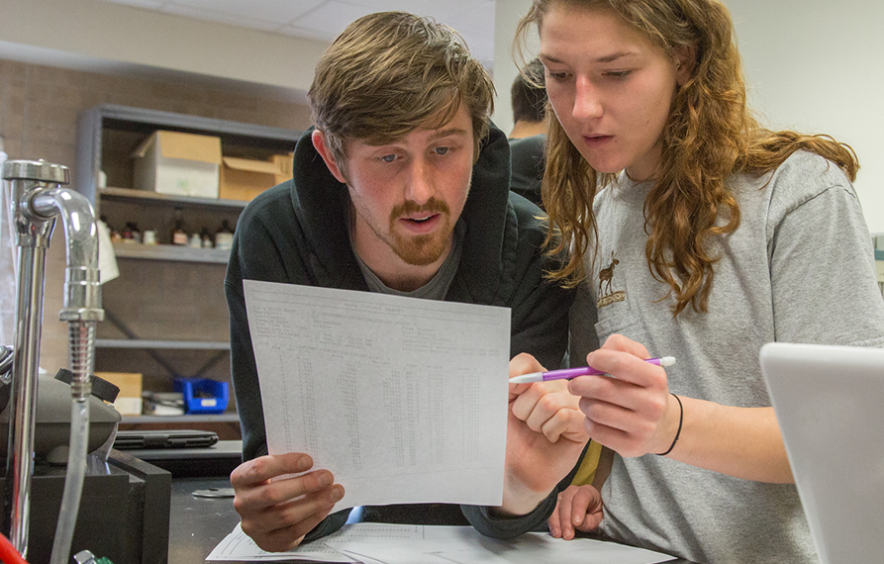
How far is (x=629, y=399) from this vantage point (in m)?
0.75

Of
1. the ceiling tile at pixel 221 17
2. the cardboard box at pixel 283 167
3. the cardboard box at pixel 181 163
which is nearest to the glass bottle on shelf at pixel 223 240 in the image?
the cardboard box at pixel 181 163

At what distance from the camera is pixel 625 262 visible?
3.46ft

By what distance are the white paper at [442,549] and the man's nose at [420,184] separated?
17.5 inches

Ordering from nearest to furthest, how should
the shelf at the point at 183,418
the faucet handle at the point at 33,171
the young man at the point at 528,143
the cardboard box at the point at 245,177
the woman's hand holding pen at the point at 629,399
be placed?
the faucet handle at the point at 33,171 → the woman's hand holding pen at the point at 629,399 → the young man at the point at 528,143 → the shelf at the point at 183,418 → the cardboard box at the point at 245,177

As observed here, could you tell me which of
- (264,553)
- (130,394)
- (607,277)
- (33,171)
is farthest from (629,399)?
(130,394)

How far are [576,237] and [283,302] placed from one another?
0.51 m

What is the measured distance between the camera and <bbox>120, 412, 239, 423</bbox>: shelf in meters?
3.65

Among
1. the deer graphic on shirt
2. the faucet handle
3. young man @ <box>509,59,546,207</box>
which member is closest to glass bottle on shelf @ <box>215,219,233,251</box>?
young man @ <box>509,59,546,207</box>

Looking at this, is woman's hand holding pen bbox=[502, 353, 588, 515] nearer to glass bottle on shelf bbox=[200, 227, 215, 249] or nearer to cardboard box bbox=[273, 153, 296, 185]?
cardboard box bbox=[273, 153, 296, 185]

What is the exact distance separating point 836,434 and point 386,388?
44cm

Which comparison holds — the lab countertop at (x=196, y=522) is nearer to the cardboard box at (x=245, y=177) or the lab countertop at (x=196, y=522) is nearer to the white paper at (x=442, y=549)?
the white paper at (x=442, y=549)

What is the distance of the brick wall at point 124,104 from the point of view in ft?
12.9

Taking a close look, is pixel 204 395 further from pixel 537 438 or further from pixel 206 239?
pixel 537 438

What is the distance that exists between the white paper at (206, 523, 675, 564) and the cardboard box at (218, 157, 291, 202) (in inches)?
126
